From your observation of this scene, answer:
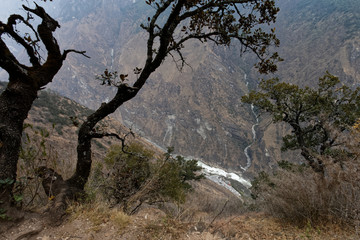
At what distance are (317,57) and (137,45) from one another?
14790 cm

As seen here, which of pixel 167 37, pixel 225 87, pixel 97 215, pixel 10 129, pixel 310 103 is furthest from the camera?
pixel 225 87

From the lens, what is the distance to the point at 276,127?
92.5 meters

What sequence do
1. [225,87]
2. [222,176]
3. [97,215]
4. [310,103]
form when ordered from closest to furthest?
1. [97,215]
2. [310,103]
3. [222,176]
4. [225,87]

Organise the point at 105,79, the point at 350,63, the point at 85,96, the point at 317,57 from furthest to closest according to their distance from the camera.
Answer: the point at 85,96 < the point at 317,57 < the point at 350,63 < the point at 105,79

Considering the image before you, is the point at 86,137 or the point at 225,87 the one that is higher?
the point at 225,87

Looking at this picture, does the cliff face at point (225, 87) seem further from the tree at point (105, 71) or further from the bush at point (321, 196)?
the tree at point (105, 71)

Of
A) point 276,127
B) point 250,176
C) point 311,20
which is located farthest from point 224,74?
point 311,20

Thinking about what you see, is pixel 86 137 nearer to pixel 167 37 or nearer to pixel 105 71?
pixel 105 71

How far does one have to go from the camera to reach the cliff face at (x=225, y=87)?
9825 centimetres

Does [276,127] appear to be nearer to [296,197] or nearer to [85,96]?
[296,197]

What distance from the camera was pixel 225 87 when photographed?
414 feet

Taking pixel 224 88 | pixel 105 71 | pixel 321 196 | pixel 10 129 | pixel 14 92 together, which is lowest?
pixel 10 129

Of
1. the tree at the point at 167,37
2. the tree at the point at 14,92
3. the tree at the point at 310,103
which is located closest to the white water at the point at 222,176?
the tree at the point at 310,103

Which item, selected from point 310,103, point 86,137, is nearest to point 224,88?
point 310,103
